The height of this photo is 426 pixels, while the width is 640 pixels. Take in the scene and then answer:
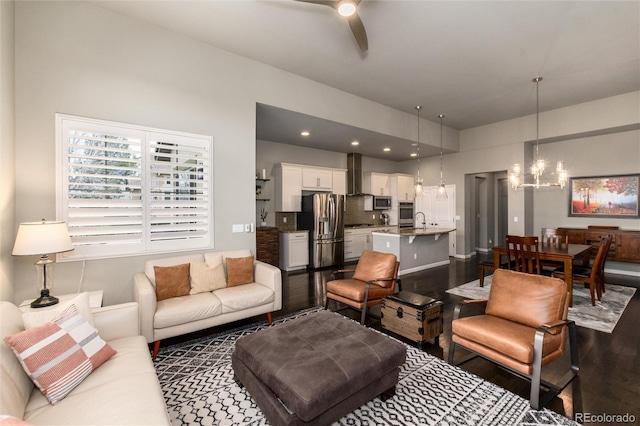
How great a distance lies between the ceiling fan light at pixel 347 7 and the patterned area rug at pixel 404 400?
314 cm

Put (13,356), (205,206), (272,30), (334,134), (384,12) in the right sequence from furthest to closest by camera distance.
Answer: (334,134), (205,206), (272,30), (384,12), (13,356)

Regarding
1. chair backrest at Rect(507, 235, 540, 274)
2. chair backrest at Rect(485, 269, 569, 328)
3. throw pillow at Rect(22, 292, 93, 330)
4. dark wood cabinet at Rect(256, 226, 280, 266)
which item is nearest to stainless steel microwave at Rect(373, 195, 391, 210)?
dark wood cabinet at Rect(256, 226, 280, 266)

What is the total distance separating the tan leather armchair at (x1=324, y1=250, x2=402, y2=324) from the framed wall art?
557cm

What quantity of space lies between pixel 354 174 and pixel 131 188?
575cm

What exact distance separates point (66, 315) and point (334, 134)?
5.16 metres

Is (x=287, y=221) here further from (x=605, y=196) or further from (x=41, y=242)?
(x=605, y=196)

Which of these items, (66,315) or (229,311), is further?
(229,311)

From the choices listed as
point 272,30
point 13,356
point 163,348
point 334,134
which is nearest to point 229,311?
point 163,348

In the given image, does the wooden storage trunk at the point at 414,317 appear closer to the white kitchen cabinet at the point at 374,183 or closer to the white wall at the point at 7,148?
the white wall at the point at 7,148

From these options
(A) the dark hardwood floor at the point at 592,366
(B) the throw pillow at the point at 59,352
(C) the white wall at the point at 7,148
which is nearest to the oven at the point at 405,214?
(A) the dark hardwood floor at the point at 592,366

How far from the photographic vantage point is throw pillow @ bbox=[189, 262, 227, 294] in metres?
3.25

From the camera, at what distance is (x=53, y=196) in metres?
2.82

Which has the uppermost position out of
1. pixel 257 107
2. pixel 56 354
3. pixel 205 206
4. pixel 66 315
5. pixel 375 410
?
pixel 257 107

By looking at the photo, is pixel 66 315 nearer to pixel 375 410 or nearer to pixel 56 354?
pixel 56 354
